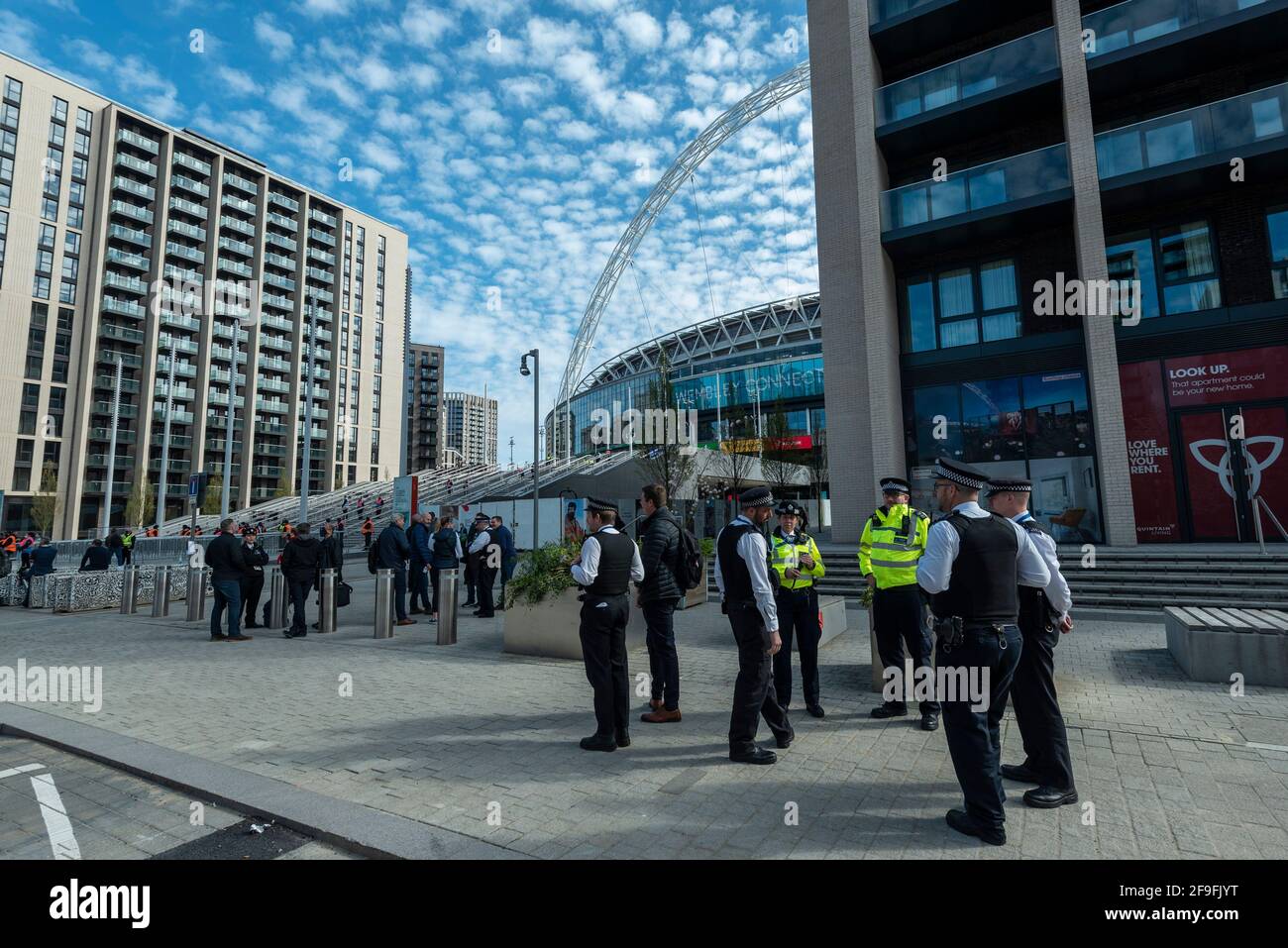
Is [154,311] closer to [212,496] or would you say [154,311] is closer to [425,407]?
[212,496]

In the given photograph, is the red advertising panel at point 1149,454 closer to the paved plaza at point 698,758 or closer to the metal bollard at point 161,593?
the paved plaza at point 698,758

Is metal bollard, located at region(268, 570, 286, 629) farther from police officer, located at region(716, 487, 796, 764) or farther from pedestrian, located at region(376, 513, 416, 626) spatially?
police officer, located at region(716, 487, 796, 764)


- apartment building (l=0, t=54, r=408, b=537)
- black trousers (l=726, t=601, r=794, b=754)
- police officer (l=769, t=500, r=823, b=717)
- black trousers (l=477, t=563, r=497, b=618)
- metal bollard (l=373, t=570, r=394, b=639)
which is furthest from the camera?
apartment building (l=0, t=54, r=408, b=537)

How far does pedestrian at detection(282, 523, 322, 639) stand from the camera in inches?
420

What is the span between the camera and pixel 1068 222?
51.1 ft

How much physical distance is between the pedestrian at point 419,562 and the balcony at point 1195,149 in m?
16.6

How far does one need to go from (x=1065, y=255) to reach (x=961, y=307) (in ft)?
8.10

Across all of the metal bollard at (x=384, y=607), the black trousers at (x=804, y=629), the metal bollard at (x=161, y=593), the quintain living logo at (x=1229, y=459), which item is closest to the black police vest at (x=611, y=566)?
the black trousers at (x=804, y=629)

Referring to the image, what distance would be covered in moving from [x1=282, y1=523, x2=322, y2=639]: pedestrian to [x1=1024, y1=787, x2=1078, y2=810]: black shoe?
10.4 meters

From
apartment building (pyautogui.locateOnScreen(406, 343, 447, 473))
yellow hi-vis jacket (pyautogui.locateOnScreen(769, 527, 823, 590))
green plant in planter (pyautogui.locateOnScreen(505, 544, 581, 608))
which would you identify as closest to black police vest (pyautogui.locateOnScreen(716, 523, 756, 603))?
yellow hi-vis jacket (pyautogui.locateOnScreen(769, 527, 823, 590))

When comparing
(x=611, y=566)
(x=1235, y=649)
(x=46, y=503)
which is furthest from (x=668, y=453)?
(x=46, y=503)

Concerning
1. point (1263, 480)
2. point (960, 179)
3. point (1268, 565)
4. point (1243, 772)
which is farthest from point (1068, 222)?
point (1243, 772)

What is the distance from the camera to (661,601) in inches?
221
